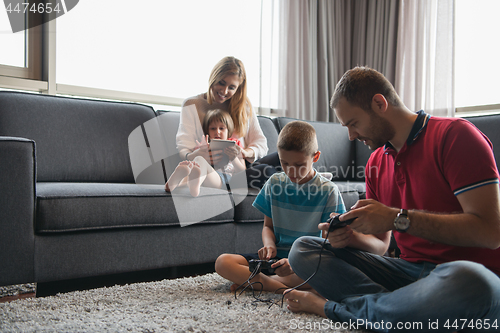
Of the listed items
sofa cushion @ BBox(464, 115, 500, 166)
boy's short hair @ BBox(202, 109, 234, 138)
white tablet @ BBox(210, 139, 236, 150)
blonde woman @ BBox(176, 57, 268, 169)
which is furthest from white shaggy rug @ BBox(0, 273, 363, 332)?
sofa cushion @ BBox(464, 115, 500, 166)

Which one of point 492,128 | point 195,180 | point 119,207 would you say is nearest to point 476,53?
point 492,128

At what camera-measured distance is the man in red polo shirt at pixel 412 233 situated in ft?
2.84

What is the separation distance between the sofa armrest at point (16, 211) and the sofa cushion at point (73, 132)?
1.97 ft

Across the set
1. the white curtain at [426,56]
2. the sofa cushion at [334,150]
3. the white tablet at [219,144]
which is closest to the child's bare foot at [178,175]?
the white tablet at [219,144]

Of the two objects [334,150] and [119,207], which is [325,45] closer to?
[334,150]

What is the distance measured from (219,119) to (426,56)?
2240 mm

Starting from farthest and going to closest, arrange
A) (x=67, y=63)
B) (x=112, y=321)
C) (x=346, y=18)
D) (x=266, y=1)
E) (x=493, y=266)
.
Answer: (x=346, y=18) → (x=266, y=1) → (x=67, y=63) → (x=112, y=321) → (x=493, y=266)

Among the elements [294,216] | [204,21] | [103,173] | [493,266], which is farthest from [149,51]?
[493,266]

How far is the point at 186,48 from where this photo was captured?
3150mm

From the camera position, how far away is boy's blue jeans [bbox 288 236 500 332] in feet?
2.77

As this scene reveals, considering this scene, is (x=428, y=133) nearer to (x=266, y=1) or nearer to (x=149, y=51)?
(x=149, y=51)

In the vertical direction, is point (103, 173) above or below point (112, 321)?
above

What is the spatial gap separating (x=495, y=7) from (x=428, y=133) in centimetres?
291

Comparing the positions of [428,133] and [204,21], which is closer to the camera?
[428,133]
